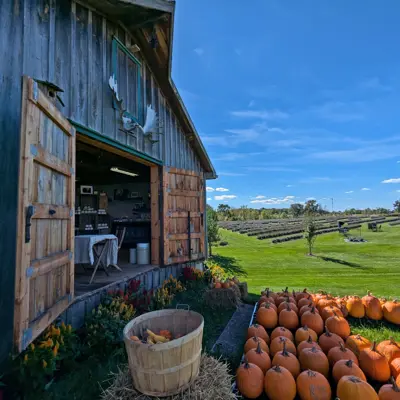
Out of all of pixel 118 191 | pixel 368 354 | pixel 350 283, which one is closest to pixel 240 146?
pixel 118 191

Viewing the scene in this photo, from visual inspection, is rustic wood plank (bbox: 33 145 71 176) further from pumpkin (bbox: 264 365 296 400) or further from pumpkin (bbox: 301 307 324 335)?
pumpkin (bbox: 301 307 324 335)

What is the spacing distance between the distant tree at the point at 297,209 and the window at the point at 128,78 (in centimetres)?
4061

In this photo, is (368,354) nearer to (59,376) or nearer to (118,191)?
(59,376)

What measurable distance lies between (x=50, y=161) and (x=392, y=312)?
15.5 ft

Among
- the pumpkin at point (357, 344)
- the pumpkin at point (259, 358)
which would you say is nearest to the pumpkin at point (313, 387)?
the pumpkin at point (259, 358)

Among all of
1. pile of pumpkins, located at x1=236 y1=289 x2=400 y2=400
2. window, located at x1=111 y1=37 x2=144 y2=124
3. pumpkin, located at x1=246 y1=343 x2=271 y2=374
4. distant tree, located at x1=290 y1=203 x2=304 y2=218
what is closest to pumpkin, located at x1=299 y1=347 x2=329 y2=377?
pile of pumpkins, located at x1=236 y1=289 x2=400 y2=400

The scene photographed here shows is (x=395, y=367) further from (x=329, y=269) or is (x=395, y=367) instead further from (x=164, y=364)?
(x=329, y=269)

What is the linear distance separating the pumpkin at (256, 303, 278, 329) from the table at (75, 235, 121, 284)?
246cm

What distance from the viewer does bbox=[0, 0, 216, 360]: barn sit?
200cm

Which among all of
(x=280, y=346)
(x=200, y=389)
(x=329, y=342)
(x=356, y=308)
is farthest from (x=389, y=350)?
(x=200, y=389)

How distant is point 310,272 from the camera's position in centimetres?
977

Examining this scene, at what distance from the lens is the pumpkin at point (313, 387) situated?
205 centimetres

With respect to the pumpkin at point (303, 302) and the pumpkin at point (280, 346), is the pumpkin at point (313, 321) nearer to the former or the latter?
the pumpkin at point (303, 302)

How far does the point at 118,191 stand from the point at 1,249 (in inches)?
299
